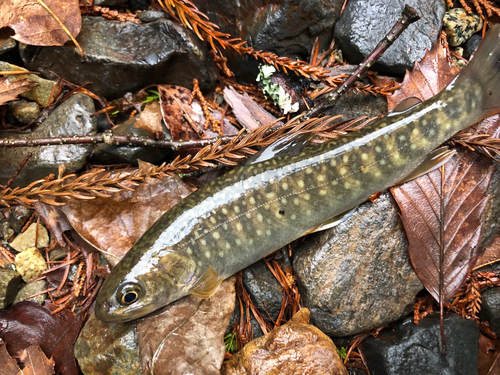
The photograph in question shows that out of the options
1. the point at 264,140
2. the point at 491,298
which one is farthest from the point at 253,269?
the point at 491,298

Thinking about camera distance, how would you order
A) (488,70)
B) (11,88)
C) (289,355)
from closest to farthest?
(289,355)
(488,70)
(11,88)

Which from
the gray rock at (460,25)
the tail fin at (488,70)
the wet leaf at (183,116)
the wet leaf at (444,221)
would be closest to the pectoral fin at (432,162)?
the wet leaf at (444,221)

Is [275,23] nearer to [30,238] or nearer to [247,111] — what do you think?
[247,111]

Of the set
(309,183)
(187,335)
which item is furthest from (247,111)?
(187,335)

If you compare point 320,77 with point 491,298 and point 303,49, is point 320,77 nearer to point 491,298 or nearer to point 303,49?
point 303,49

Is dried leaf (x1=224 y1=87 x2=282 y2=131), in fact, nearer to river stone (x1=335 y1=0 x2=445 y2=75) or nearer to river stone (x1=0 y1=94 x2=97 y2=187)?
river stone (x1=335 y1=0 x2=445 y2=75)

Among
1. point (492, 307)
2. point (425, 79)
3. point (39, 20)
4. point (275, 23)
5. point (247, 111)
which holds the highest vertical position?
point (39, 20)

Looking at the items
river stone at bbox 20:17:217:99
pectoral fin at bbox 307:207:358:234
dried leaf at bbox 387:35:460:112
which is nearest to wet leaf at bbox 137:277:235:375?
pectoral fin at bbox 307:207:358:234
